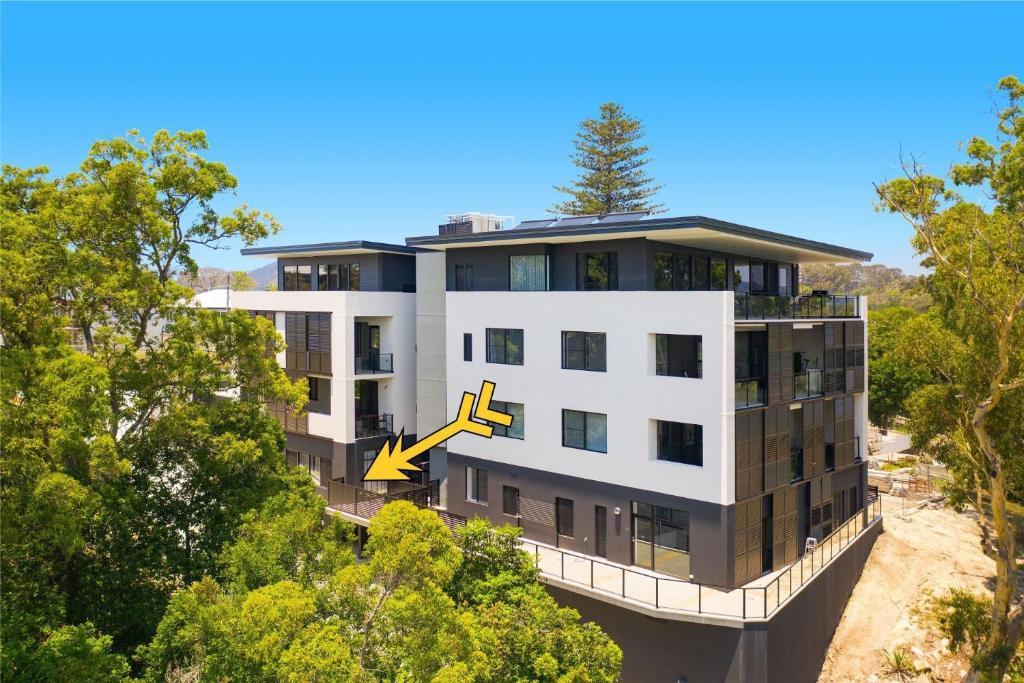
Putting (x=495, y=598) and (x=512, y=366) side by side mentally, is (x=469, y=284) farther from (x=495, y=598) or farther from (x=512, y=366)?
(x=495, y=598)

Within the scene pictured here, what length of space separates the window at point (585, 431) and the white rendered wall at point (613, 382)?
0.22 metres

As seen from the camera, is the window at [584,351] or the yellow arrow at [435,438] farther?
the yellow arrow at [435,438]

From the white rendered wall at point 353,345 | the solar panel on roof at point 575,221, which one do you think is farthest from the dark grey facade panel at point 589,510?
the solar panel on roof at point 575,221

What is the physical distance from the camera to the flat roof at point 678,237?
20375 millimetres

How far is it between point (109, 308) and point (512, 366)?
41.2 ft

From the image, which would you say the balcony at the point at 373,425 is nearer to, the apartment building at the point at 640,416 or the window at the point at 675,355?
the apartment building at the point at 640,416

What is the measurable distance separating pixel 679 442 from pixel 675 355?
2.57 m

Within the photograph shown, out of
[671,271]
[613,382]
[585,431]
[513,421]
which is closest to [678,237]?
[671,271]

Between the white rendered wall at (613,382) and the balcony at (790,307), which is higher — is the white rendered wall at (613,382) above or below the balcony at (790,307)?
below

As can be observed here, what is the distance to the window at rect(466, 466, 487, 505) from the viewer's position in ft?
86.9

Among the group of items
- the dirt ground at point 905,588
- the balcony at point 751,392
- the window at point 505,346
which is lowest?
the dirt ground at point 905,588

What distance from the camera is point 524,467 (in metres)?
24.9

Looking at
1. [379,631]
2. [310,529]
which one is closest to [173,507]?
[310,529]

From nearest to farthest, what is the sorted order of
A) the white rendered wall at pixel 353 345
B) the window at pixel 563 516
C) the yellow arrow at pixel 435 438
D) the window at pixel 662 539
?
the window at pixel 662 539 < the window at pixel 563 516 < the yellow arrow at pixel 435 438 < the white rendered wall at pixel 353 345
